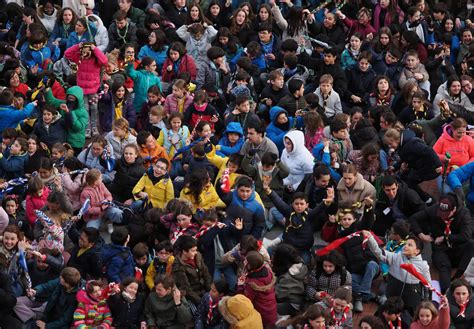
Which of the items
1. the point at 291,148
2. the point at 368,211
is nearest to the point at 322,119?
the point at 291,148

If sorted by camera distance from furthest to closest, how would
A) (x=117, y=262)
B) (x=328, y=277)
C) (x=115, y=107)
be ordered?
(x=115, y=107) < (x=117, y=262) < (x=328, y=277)

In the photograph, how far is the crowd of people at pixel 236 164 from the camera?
11188mm

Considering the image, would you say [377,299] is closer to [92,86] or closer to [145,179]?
[145,179]

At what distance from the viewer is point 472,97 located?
1493cm

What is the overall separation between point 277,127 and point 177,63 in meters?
2.48

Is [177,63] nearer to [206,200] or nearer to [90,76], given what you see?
[90,76]

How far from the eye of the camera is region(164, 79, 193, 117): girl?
583 inches

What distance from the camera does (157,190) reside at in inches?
503

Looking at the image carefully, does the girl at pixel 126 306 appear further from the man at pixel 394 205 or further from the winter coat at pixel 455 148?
the winter coat at pixel 455 148

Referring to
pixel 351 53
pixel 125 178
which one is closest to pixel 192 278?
pixel 125 178

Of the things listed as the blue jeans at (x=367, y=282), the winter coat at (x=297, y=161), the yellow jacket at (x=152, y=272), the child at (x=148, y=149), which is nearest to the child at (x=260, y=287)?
the yellow jacket at (x=152, y=272)

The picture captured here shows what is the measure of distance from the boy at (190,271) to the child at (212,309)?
339mm

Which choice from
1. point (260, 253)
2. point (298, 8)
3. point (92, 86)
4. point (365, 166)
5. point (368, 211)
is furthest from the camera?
point (298, 8)

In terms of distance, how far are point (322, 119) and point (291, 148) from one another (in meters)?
0.97
